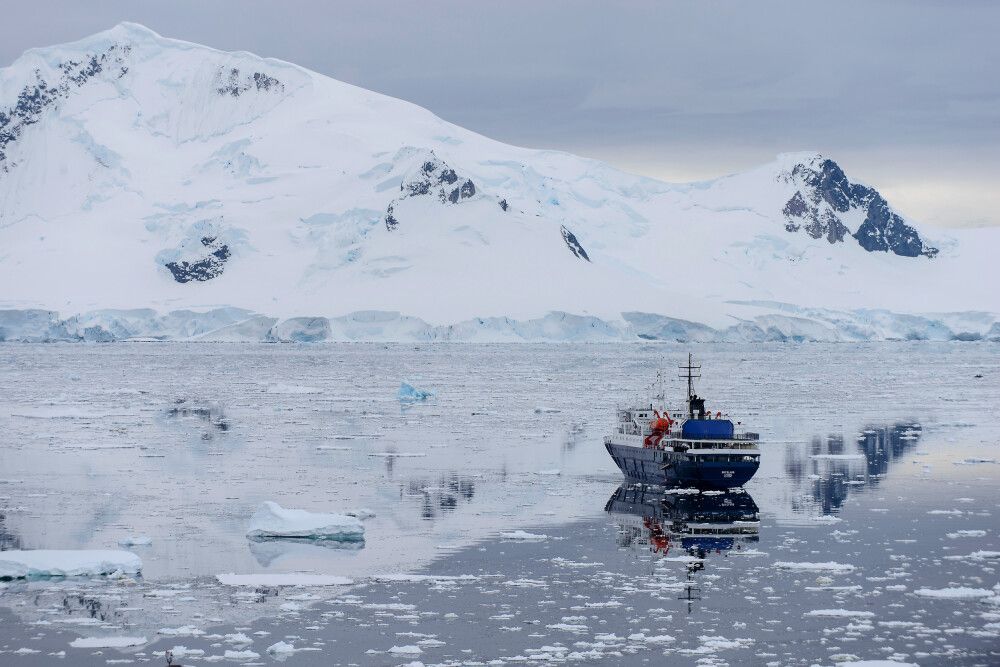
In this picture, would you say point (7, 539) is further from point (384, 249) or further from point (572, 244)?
point (572, 244)

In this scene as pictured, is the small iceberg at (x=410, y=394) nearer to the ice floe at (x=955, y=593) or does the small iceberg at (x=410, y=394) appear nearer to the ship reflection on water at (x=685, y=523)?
the ship reflection on water at (x=685, y=523)

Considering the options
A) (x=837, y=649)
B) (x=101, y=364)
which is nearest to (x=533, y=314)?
(x=101, y=364)

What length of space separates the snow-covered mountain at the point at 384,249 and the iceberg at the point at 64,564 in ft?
382

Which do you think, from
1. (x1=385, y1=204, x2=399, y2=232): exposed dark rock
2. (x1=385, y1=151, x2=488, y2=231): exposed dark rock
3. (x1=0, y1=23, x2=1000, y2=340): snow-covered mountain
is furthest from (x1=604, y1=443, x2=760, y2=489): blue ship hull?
(x1=385, y1=151, x2=488, y2=231): exposed dark rock

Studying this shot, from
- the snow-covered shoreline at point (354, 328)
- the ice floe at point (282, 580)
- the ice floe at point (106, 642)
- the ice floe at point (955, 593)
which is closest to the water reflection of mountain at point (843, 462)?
the ice floe at point (955, 593)

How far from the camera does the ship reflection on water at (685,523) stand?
2270 centimetres

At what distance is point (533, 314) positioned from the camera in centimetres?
13925

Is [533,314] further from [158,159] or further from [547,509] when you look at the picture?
[547,509]

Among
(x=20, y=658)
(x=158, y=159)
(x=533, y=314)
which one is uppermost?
(x=158, y=159)

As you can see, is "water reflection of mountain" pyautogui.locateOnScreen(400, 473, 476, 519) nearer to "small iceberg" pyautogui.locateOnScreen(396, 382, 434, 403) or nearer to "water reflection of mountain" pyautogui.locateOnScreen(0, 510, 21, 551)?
"water reflection of mountain" pyautogui.locateOnScreen(0, 510, 21, 551)

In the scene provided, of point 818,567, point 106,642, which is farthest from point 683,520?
point 106,642

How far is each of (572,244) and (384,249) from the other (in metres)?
20.9

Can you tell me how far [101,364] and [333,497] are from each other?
2846 inches

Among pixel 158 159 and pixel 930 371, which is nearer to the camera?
pixel 930 371
